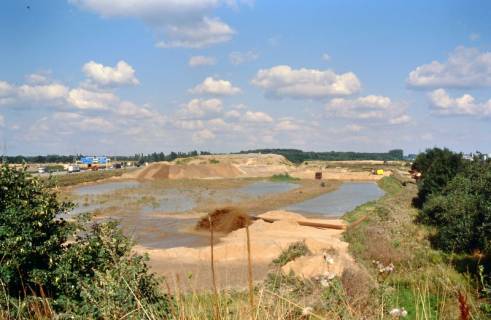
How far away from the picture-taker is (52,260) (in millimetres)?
10367

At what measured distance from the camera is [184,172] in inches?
4237

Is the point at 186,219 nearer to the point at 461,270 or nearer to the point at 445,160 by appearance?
the point at 445,160

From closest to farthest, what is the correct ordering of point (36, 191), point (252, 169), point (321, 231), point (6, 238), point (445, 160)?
point (6, 238), point (36, 191), point (321, 231), point (445, 160), point (252, 169)

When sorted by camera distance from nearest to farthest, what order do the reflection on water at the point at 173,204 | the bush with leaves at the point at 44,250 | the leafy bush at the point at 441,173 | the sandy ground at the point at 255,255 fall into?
1. the bush with leaves at the point at 44,250
2. the sandy ground at the point at 255,255
3. the leafy bush at the point at 441,173
4. the reflection on water at the point at 173,204

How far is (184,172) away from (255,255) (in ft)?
273

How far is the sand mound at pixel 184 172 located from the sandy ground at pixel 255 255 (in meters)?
71.3

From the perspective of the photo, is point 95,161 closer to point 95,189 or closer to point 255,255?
point 95,189

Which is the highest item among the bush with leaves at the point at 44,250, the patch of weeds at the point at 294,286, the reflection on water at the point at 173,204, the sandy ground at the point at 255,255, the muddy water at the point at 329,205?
the bush with leaves at the point at 44,250

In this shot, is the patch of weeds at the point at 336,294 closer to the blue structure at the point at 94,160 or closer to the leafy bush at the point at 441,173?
the leafy bush at the point at 441,173

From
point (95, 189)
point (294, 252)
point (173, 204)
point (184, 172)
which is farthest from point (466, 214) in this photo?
point (184, 172)

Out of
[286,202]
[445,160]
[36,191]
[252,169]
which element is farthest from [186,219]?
[252,169]

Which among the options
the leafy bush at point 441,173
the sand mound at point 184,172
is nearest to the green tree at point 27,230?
the leafy bush at point 441,173

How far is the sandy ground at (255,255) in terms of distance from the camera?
62.7 feet

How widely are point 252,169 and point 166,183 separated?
43.5 meters
